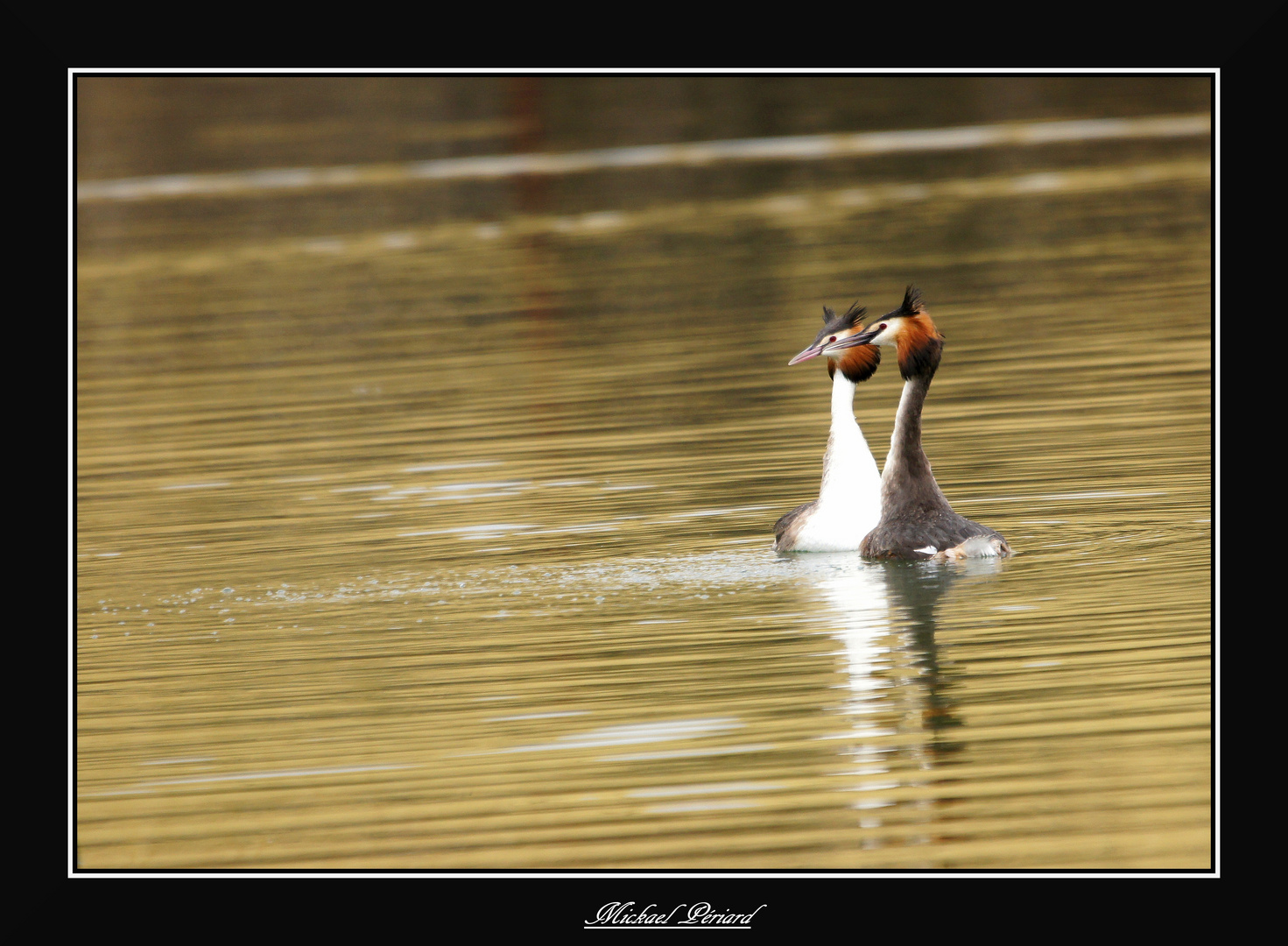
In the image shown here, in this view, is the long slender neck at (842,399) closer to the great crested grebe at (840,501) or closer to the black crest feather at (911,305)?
the great crested grebe at (840,501)

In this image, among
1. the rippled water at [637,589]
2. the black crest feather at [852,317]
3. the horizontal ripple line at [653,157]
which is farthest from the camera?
the horizontal ripple line at [653,157]

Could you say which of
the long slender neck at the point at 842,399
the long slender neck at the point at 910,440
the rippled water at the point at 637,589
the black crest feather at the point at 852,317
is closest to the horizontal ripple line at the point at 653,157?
the rippled water at the point at 637,589

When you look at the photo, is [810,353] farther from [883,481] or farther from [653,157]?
[653,157]

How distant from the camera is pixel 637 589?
11.6 meters

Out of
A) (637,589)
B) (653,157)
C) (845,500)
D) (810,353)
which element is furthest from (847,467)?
(653,157)

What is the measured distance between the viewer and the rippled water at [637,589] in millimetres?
8242

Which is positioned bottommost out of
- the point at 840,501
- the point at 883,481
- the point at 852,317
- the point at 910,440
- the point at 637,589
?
the point at 637,589

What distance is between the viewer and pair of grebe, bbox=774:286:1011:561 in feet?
38.8

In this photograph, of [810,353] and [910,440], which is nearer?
[910,440]

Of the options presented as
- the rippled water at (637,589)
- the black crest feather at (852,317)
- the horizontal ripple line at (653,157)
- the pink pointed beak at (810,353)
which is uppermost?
the horizontal ripple line at (653,157)

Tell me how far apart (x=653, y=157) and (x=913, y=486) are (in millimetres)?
30696

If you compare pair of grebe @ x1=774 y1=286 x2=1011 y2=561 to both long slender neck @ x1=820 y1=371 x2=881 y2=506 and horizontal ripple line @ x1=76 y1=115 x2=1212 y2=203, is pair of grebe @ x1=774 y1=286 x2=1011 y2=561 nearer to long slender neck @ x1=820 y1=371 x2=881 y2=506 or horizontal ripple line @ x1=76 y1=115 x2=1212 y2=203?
long slender neck @ x1=820 y1=371 x2=881 y2=506
